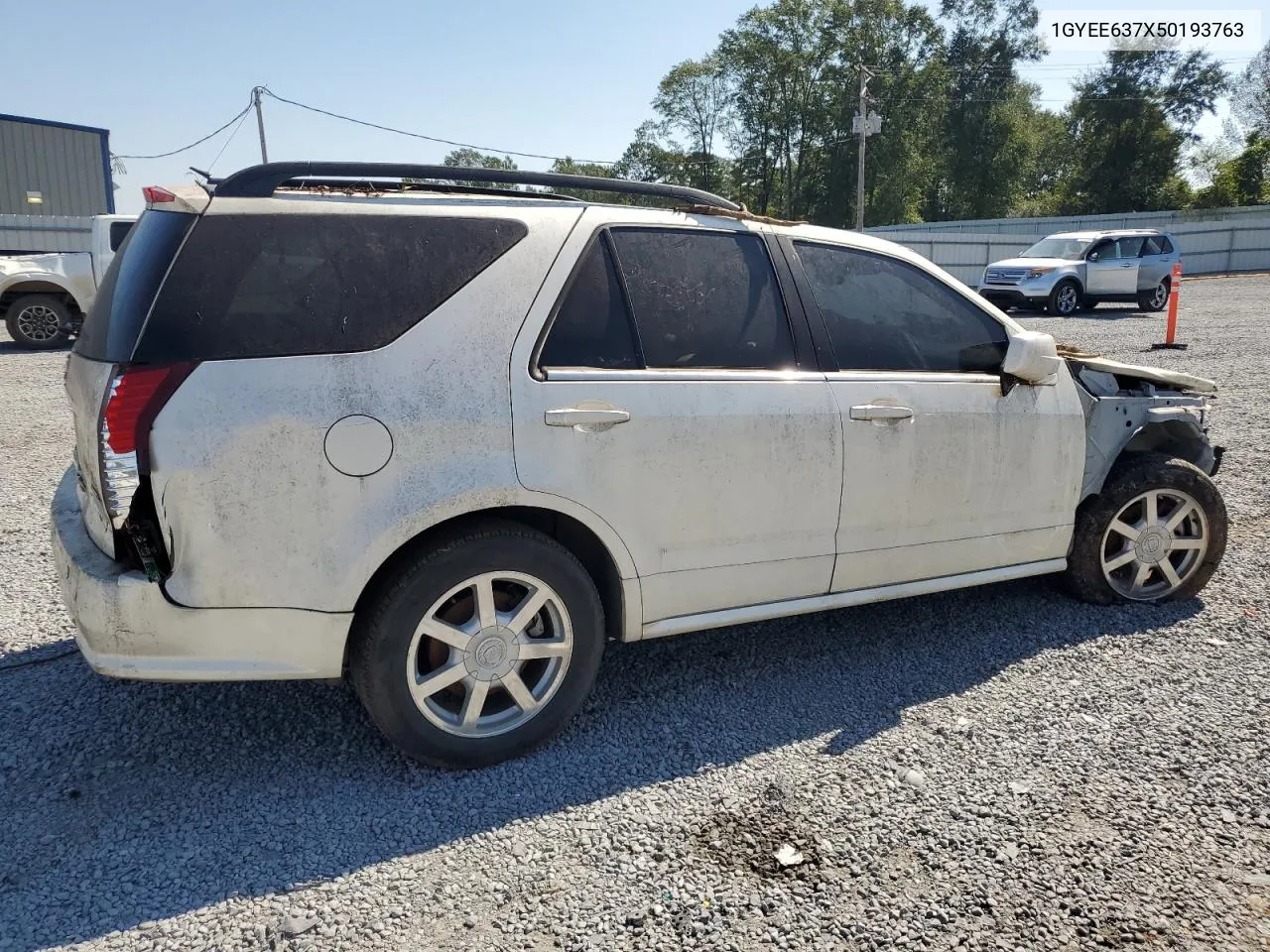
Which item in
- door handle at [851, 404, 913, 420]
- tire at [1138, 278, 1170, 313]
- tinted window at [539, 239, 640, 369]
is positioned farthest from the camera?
tire at [1138, 278, 1170, 313]

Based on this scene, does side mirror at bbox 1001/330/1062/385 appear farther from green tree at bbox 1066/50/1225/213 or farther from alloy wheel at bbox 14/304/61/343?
green tree at bbox 1066/50/1225/213

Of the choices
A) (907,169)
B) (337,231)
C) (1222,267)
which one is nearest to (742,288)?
(337,231)

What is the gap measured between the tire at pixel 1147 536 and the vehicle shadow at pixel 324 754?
0.18 metres

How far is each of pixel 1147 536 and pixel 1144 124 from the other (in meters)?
59.2

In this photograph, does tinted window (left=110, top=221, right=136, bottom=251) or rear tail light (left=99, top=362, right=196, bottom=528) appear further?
tinted window (left=110, top=221, right=136, bottom=251)

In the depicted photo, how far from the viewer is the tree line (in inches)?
2124

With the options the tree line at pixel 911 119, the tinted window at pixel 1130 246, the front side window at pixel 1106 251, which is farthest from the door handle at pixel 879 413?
the tree line at pixel 911 119

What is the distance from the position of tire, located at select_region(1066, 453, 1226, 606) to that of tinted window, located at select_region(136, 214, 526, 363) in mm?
3120

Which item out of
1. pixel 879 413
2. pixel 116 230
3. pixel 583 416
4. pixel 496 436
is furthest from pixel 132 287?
pixel 116 230

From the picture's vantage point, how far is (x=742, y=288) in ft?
11.3

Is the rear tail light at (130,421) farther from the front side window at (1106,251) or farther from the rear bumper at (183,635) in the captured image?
the front side window at (1106,251)

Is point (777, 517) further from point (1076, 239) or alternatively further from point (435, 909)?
point (1076, 239)

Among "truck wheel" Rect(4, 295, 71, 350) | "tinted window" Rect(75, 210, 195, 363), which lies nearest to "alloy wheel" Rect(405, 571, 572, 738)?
"tinted window" Rect(75, 210, 195, 363)

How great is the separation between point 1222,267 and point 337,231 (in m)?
39.9
